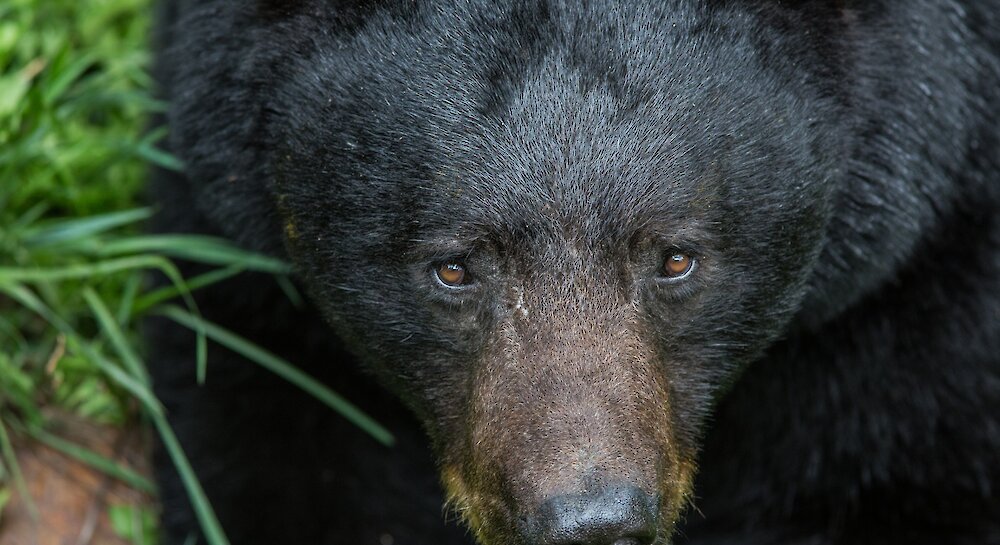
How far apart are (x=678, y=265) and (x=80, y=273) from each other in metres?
2.05

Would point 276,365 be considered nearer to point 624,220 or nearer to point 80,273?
point 80,273

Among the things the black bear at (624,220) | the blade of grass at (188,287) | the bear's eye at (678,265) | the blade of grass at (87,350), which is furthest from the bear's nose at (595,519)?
the blade of grass at (87,350)

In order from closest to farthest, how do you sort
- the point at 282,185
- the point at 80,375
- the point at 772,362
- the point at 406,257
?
the point at 406,257
the point at 282,185
the point at 772,362
the point at 80,375

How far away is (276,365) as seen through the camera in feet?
15.2

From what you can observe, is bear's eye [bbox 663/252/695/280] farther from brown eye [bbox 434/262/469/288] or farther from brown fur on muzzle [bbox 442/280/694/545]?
brown eye [bbox 434/262/469/288]

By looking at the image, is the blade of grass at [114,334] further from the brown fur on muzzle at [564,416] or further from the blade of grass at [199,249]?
the brown fur on muzzle at [564,416]

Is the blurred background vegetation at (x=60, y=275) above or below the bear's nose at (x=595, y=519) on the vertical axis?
below

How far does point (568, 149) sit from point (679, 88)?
304 mm

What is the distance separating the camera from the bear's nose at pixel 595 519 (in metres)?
3.13

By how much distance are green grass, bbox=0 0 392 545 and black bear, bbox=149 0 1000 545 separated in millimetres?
506

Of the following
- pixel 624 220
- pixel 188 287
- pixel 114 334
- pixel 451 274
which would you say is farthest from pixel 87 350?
pixel 624 220

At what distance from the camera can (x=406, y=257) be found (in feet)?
11.7

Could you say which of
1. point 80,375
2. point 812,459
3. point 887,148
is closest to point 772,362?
point 812,459

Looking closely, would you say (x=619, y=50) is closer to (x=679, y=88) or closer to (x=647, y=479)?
(x=679, y=88)
